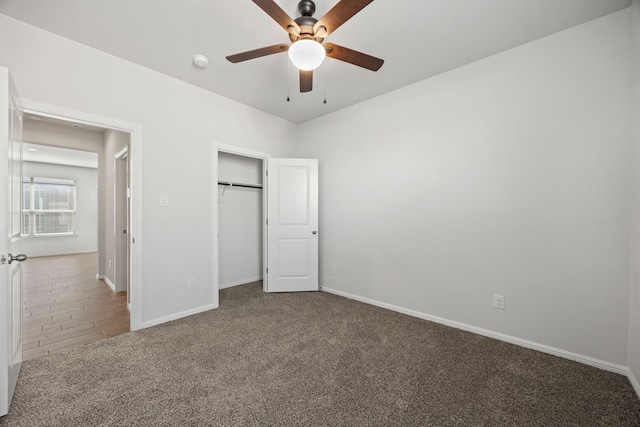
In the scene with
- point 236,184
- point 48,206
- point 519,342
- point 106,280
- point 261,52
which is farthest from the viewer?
point 48,206

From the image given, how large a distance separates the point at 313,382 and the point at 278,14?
2.36m

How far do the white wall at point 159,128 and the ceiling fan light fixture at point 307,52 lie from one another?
1.60 metres

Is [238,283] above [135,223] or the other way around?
the other way around

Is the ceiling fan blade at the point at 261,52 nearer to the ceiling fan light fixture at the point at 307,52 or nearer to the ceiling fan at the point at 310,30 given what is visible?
the ceiling fan at the point at 310,30

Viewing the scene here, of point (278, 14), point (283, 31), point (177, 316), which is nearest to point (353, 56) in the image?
point (278, 14)

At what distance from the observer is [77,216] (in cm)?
760

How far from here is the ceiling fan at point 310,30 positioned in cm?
146

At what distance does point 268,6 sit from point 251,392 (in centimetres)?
235

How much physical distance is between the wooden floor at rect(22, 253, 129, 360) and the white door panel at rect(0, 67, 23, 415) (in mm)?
725

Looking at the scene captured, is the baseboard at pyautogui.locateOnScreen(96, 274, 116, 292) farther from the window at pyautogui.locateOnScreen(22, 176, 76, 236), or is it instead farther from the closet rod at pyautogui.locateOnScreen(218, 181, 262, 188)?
the window at pyautogui.locateOnScreen(22, 176, 76, 236)

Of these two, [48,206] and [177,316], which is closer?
[177,316]

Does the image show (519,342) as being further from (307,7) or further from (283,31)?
(283,31)

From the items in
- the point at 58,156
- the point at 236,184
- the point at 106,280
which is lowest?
the point at 106,280

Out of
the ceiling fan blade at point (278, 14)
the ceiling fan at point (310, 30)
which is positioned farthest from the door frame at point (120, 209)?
the ceiling fan blade at point (278, 14)
